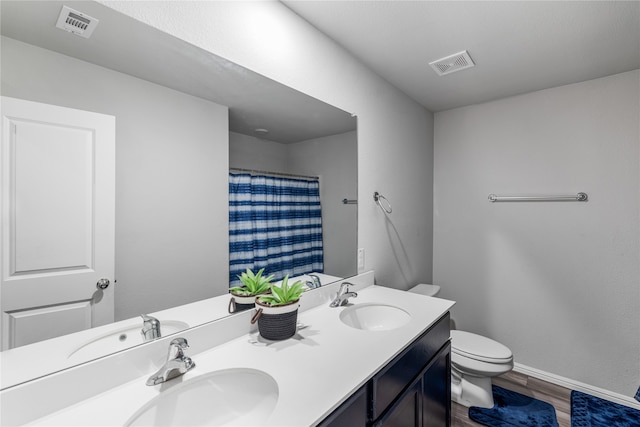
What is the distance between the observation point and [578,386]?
2.12m

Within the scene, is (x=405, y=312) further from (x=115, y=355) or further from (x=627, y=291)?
(x=627, y=291)

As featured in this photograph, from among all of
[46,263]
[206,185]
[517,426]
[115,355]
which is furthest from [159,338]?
[517,426]

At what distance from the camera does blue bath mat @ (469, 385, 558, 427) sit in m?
1.77

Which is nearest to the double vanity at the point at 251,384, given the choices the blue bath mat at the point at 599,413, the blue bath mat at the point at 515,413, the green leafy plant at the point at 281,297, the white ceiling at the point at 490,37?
the green leafy plant at the point at 281,297

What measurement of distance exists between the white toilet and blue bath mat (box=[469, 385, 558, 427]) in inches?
2.5

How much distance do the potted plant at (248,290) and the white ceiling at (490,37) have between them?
124 centimetres

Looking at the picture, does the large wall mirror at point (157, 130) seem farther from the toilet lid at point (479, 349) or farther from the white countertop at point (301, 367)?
the toilet lid at point (479, 349)

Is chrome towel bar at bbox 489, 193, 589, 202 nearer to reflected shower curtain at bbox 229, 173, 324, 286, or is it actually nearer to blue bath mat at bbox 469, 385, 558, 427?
blue bath mat at bbox 469, 385, 558, 427

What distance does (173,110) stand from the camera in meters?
0.97

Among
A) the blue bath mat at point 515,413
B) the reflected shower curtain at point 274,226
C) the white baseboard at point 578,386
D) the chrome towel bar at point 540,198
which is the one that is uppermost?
the chrome towel bar at point 540,198

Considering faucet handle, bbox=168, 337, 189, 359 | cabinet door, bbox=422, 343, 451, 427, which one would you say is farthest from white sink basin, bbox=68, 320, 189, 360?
cabinet door, bbox=422, 343, 451, 427

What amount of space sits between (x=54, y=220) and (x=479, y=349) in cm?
224

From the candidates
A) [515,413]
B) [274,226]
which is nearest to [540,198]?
[515,413]

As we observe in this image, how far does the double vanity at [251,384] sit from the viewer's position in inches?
27.4
